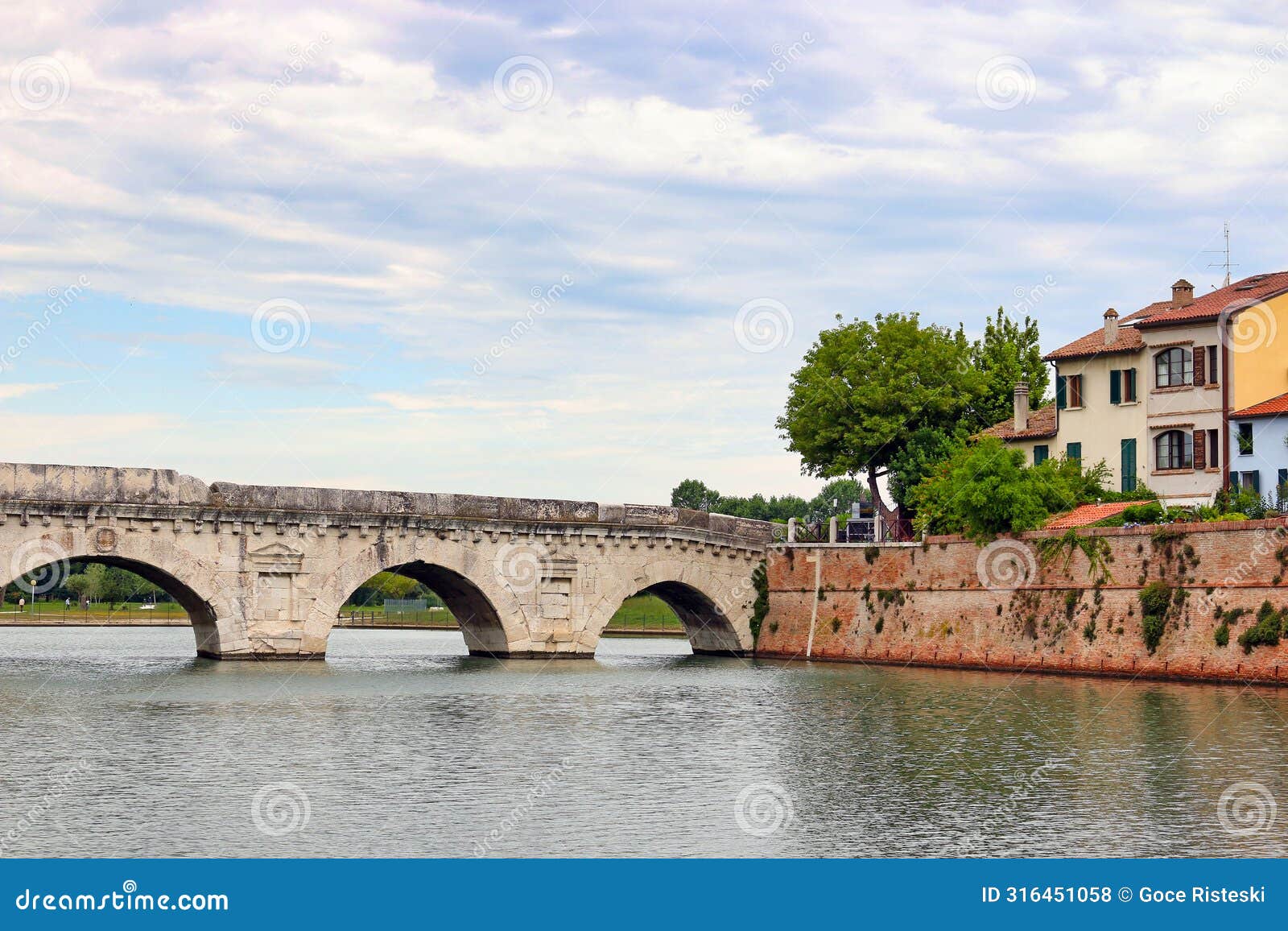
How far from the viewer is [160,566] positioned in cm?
5075

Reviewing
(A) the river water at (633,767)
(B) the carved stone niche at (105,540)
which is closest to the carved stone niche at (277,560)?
(A) the river water at (633,767)

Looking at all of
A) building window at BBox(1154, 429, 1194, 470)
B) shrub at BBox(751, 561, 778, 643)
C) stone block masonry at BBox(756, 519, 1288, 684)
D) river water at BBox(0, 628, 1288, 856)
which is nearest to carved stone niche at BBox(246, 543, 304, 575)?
river water at BBox(0, 628, 1288, 856)

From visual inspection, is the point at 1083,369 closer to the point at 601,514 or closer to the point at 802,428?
the point at 802,428

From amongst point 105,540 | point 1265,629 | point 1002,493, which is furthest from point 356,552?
point 1265,629

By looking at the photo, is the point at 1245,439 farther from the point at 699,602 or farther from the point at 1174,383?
the point at 699,602

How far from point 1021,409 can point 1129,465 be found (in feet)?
26.2

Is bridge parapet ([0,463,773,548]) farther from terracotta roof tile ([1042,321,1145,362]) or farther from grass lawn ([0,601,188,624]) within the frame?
grass lawn ([0,601,188,624])

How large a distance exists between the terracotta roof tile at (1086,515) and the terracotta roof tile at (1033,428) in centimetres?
863

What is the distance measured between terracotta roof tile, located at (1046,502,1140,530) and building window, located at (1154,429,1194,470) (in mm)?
3057

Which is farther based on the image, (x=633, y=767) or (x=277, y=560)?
(x=277, y=560)

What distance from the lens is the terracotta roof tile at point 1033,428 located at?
66500mm

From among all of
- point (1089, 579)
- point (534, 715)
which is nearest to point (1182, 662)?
point (1089, 579)

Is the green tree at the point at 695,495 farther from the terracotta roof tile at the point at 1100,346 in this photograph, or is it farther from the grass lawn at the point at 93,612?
the terracotta roof tile at the point at 1100,346

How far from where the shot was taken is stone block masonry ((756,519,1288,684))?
46531 millimetres
